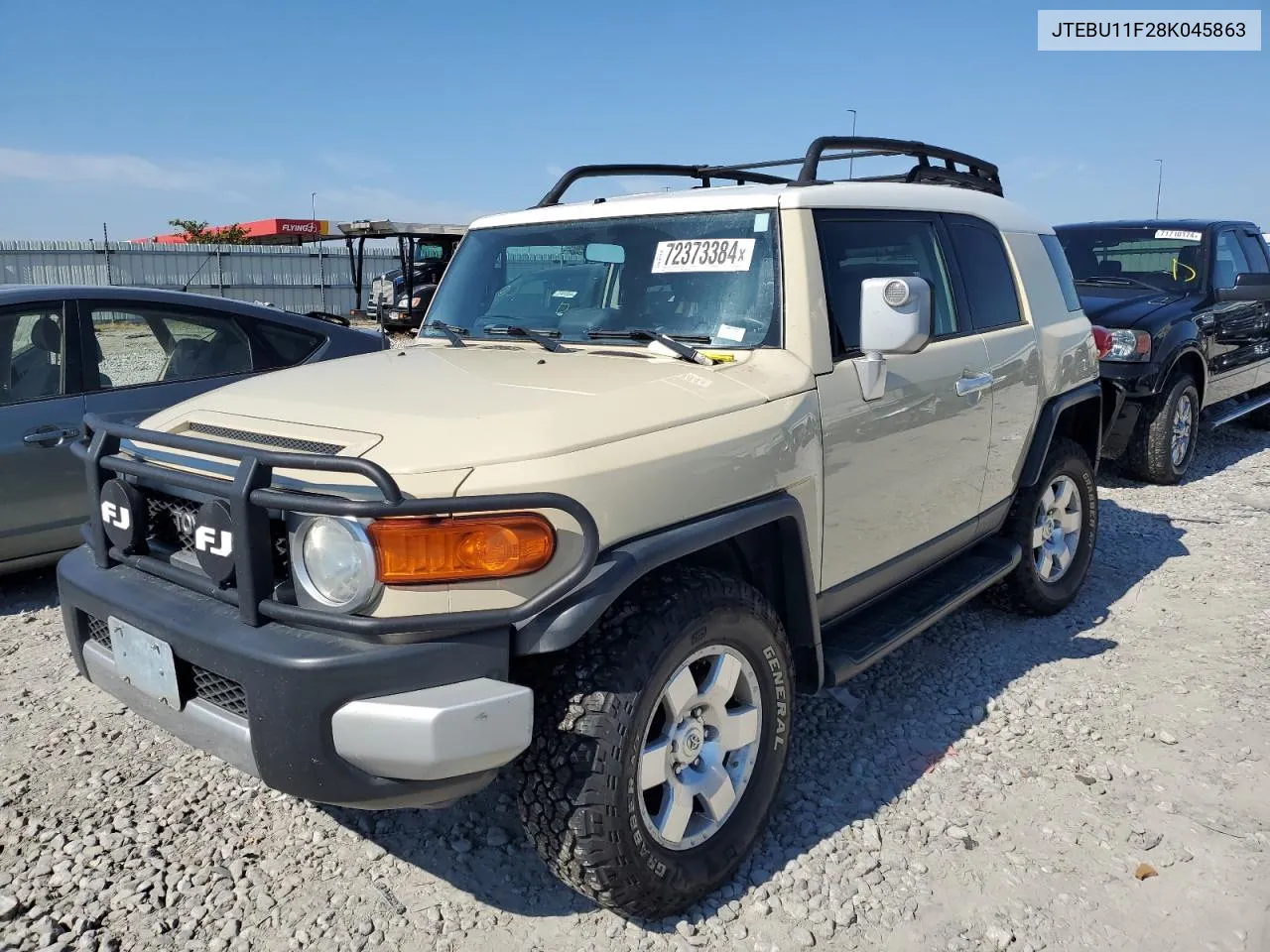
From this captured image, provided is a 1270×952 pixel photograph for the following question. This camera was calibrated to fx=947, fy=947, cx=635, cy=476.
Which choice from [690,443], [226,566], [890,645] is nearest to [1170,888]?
[890,645]

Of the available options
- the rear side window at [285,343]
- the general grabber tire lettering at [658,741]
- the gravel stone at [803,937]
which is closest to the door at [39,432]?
the rear side window at [285,343]

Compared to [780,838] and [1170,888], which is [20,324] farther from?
[1170,888]

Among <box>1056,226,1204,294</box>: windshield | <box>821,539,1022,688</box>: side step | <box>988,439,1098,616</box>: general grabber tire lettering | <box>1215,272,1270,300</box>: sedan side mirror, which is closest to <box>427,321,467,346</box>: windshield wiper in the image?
<box>821,539,1022,688</box>: side step

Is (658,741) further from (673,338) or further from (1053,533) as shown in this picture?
(1053,533)

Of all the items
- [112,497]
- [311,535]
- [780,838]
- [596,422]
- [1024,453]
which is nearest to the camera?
[311,535]

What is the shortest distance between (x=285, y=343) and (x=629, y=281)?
2.78 metres

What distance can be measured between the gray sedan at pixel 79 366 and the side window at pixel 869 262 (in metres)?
3.09

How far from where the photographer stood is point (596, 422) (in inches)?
90.7

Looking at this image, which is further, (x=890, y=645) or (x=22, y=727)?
(x=22, y=727)

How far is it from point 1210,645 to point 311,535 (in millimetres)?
4058

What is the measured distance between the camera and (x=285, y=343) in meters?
5.23

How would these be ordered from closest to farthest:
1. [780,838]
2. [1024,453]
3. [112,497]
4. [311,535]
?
[311,535] < [112,497] < [780,838] < [1024,453]

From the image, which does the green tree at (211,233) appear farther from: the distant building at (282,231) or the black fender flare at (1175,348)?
the black fender flare at (1175,348)

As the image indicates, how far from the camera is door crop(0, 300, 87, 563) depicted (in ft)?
14.1
